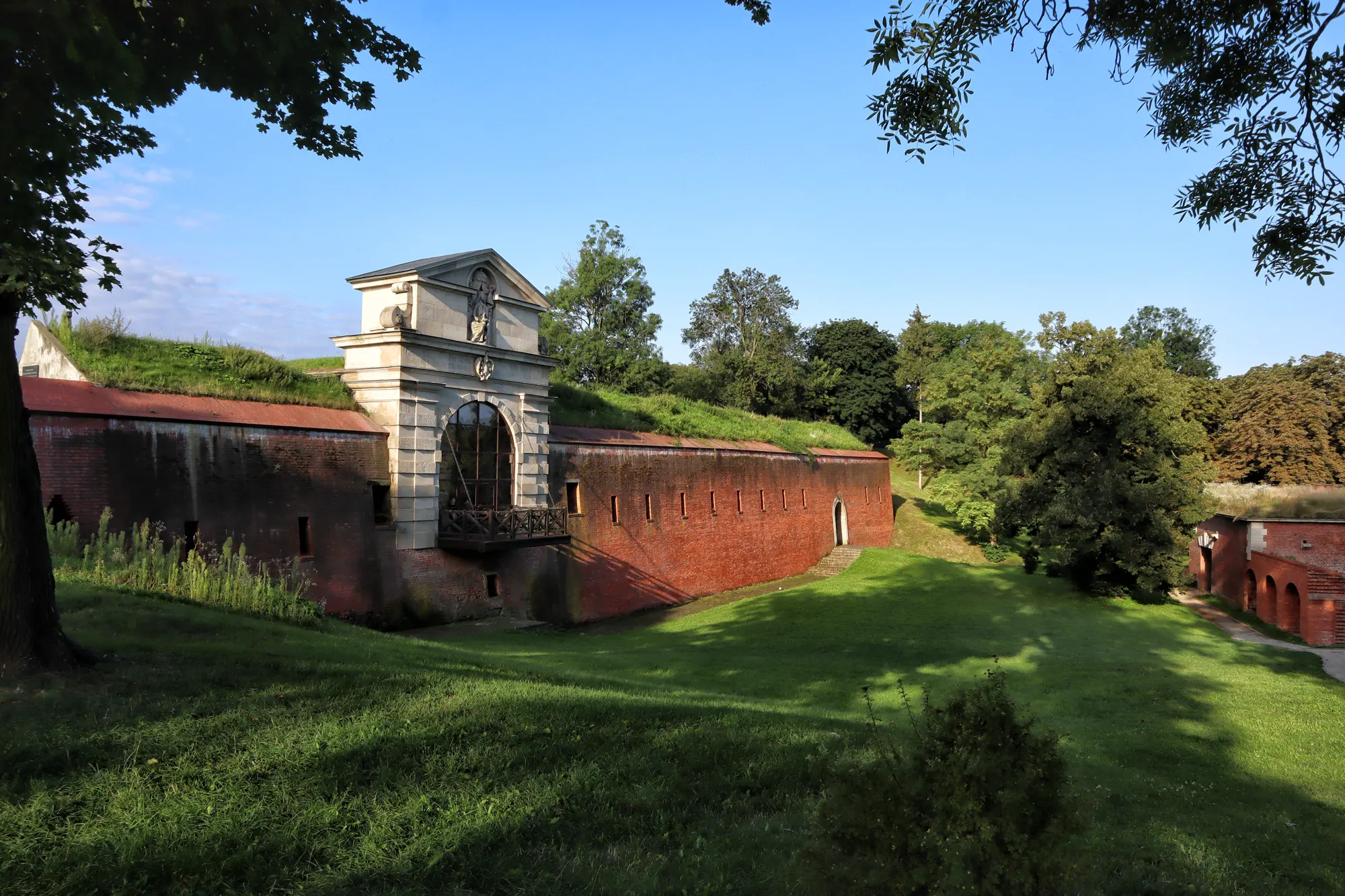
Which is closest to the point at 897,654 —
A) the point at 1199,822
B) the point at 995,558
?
the point at 1199,822

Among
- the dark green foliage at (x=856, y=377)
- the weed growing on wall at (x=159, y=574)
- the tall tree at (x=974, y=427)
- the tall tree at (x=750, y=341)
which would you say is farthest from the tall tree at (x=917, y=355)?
the weed growing on wall at (x=159, y=574)

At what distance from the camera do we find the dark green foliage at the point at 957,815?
3223 mm

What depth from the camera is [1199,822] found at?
6.28 meters

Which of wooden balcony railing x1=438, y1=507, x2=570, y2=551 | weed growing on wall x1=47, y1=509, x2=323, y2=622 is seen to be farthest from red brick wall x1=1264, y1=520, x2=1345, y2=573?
weed growing on wall x1=47, y1=509, x2=323, y2=622

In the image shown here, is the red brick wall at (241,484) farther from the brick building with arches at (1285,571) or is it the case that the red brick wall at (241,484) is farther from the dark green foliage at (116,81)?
the brick building with arches at (1285,571)

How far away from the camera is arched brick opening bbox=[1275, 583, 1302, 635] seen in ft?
63.8

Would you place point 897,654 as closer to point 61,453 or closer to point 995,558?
point 61,453

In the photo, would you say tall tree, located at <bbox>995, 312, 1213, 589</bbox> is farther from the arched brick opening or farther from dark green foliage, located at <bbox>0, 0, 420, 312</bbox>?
dark green foliage, located at <bbox>0, 0, 420, 312</bbox>

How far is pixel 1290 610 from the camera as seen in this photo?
1973cm

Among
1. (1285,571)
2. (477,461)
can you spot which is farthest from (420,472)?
(1285,571)

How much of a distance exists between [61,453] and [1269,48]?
14.0 metres

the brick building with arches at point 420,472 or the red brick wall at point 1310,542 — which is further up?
the brick building with arches at point 420,472

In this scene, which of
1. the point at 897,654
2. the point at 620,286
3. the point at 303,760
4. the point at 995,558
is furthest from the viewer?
the point at 620,286

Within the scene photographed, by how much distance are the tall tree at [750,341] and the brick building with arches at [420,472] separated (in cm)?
2436
